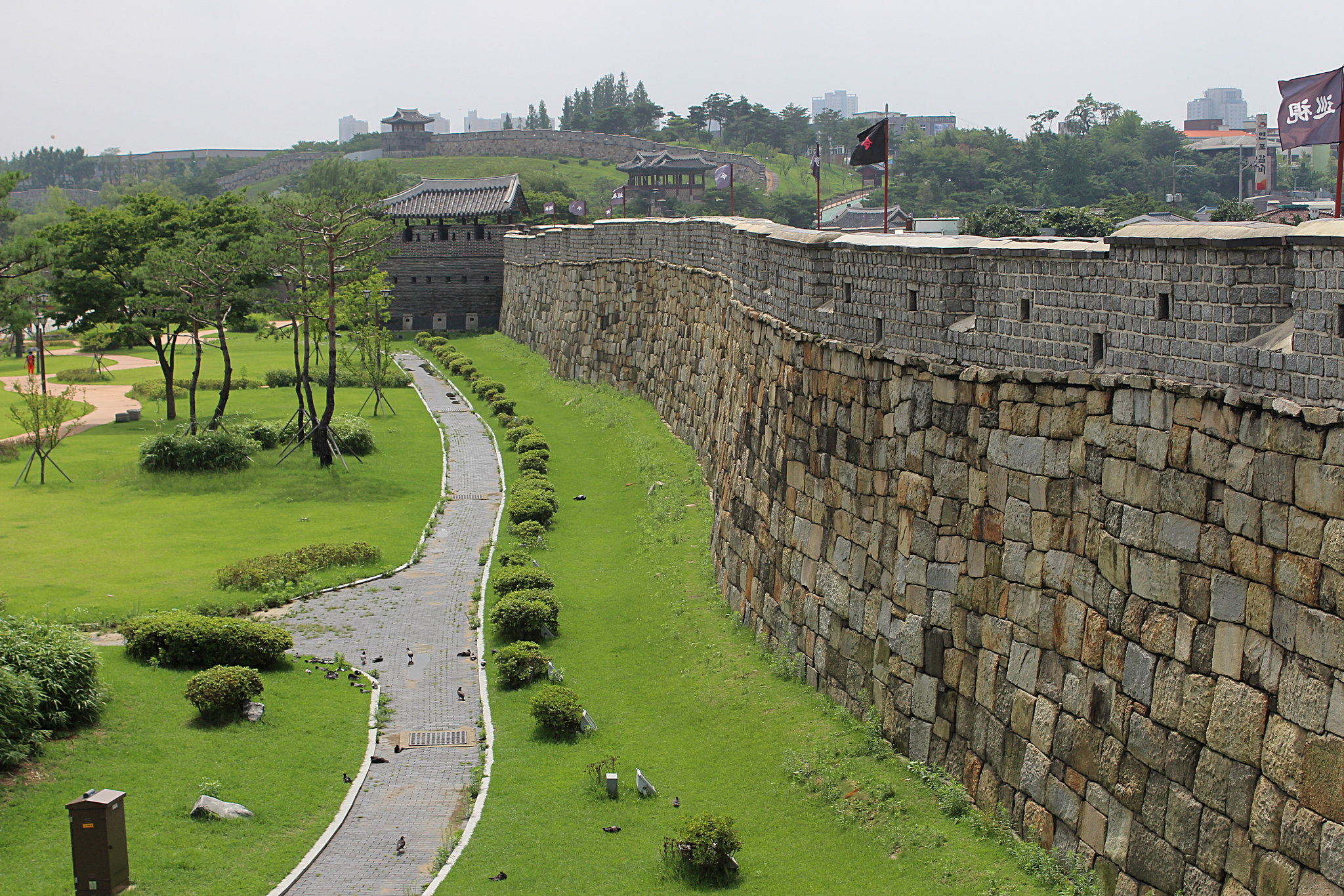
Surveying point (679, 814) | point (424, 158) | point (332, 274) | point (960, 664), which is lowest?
point (679, 814)

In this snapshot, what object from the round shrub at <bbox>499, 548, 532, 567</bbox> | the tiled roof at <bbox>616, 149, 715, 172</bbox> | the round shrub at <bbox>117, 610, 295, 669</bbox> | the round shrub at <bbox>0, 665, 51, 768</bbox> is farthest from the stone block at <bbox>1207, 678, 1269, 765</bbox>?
the tiled roof at <bbox>616, 149, 715, 172</bbox>

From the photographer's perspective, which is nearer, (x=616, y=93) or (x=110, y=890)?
(x=110, y=890)

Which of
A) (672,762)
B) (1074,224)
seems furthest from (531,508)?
(1074,224)

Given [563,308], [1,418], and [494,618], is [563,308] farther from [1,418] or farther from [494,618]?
[494,618]

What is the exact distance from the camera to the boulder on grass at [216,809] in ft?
46.0

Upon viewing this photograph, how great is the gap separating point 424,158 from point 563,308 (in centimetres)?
10167

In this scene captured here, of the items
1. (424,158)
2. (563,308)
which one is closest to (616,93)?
(424,158)

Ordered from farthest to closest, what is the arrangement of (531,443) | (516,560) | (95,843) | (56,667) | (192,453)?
(531,443) < (192,453) < (516,560) < (56,667) < (95,843)

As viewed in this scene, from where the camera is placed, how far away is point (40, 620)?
1908cm

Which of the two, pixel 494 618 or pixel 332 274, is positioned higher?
pixel 332 274

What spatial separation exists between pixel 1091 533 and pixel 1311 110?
5.09 metres

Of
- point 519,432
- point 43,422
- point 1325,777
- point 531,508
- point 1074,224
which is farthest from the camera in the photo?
point 1074,224

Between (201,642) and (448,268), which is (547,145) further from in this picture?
(201,642)

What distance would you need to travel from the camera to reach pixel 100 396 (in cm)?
4922
